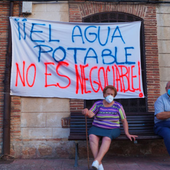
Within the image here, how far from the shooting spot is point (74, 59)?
17.9 feet

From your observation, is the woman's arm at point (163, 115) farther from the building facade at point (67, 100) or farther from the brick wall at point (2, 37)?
the brick wall at point (2, 37)

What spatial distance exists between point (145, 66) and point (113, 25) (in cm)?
132

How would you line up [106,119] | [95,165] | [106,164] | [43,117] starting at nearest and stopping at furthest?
[95,165], [106,119], [106,164], [43,117]

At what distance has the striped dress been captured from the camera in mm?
4277

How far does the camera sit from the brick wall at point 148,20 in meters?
5.55

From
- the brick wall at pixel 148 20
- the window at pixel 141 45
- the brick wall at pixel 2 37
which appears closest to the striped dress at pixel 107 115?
the window at pixel 141 45

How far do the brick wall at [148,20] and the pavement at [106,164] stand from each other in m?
1.27

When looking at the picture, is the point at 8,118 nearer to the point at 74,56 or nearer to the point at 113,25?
the point at 74,56

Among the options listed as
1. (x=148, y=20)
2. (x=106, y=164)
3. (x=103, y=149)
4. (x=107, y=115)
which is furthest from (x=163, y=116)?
(x=148, y=20)

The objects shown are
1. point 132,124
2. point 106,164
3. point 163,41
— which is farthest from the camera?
point 163,41

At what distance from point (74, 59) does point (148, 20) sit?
2.20m

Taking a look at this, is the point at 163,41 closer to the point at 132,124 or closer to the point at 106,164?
the point at 132,124

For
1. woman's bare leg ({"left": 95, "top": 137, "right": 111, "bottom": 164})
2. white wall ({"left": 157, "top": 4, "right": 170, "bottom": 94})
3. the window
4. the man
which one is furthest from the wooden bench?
white wall ({"left": 157, "top": 4, "right": 170, "bottom": 94})

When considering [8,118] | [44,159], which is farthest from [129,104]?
[8,118]
